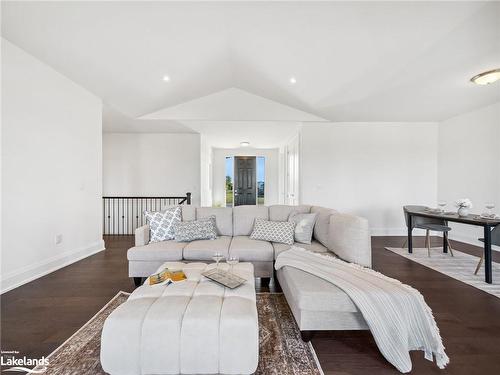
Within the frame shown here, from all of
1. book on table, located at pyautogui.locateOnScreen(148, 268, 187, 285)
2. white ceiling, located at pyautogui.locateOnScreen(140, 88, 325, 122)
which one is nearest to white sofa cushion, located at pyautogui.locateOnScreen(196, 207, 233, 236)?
book on table, located at pyautogui.locateOnScreen(148, 268, 187, 285)

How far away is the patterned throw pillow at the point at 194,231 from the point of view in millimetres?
2992

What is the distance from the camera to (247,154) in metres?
8.88

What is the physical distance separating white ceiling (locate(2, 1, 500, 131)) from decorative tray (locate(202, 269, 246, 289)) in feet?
8.83

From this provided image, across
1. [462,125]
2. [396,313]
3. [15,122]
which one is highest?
[462,125]

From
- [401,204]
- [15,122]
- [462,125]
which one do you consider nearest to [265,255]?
[15,122]

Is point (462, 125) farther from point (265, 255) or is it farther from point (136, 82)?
point (136, 82)

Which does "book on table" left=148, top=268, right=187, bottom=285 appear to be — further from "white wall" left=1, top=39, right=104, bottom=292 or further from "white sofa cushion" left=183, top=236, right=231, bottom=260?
"white wall" left=1, top=39, right=104, bottom=292

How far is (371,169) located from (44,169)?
19.7 ft

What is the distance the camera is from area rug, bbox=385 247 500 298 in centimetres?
281

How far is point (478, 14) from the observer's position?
7.52 feet

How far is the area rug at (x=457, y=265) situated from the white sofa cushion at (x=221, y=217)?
9.62 feet

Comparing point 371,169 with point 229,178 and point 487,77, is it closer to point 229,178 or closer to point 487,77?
point 487,77

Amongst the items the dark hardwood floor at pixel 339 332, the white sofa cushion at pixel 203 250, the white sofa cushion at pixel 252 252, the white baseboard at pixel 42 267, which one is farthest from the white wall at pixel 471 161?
the white baseboard at pixel 42 267

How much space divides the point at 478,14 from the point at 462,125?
3247 mm
